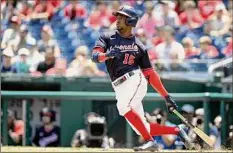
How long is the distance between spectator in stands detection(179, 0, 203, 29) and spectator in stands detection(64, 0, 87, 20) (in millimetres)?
1851

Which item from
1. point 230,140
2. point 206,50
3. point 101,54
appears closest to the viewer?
point 101,54

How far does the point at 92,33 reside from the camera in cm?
1298

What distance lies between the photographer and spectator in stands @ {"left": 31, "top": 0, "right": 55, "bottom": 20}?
1409cm

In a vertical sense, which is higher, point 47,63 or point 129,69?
point 129,69

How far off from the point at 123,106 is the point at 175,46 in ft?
15.1

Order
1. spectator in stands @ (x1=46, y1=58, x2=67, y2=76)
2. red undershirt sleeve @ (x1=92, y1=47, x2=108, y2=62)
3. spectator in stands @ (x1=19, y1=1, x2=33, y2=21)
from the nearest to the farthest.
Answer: red undershirt sleeve @ (x1=92, y1=47, x2=108, y2=62), spectator in stands @ (x1=46, y1=58, x2=67, y2=76), spectator in stands @ (x1=19, y1=1, x2=33, y2=21)

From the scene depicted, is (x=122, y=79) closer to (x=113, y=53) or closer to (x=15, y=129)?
(x=113, y=53)

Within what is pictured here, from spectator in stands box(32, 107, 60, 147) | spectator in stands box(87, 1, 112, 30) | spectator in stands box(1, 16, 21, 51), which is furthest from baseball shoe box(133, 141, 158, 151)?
spectator in stands box(87, 1, 112, 30)

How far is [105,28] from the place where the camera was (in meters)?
13.0

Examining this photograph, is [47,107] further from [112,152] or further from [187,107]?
[112,152]

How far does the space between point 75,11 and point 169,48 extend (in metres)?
2.73

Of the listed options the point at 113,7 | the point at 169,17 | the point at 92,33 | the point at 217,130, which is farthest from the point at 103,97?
the point at 113,7

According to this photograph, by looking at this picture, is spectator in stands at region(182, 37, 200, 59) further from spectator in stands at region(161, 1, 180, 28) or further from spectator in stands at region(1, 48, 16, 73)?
spectator in stands at region(1, 48, 16, 73)

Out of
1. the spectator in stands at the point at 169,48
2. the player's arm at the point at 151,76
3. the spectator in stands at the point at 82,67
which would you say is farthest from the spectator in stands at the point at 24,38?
the player's arm at the point at 151,76
